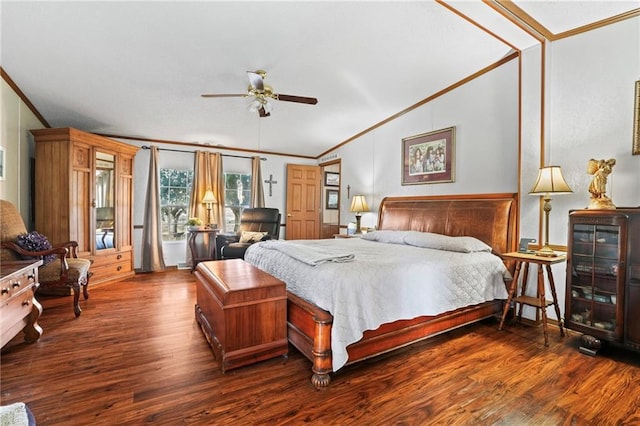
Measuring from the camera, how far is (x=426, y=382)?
6.86 feet

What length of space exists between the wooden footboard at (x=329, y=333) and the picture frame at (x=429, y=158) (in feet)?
6.65

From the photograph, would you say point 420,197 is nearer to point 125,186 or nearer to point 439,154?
point 439,154

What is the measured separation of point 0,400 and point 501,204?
4.48 meters

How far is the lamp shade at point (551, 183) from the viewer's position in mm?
2727

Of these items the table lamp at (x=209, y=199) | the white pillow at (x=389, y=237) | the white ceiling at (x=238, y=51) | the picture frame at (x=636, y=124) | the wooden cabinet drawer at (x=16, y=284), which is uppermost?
the white ceiling at (x=238, y=51)

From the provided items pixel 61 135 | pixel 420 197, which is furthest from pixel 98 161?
pixel 420 197

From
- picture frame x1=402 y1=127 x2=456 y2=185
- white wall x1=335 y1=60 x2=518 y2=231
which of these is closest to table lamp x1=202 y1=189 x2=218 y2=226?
white wall x1=335 y1=60 x2=518 y2=231

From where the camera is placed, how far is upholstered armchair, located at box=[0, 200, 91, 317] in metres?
3.07

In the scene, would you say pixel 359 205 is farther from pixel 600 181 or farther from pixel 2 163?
pixel 2 163

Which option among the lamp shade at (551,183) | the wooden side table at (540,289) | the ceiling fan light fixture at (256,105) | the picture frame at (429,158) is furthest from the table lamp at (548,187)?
the ceiling fan light fixture at (256,105)

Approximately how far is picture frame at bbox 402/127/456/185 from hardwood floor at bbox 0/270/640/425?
2166 mm

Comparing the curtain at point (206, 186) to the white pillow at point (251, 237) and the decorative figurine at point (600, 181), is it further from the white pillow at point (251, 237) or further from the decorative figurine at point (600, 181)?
the decorative figurine at point (600, 181)

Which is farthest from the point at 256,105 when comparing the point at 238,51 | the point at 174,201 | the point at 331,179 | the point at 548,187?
the point at 331,179

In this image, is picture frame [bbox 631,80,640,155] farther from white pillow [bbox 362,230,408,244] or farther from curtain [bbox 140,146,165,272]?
curtain [bbox 140,146,165,272]
